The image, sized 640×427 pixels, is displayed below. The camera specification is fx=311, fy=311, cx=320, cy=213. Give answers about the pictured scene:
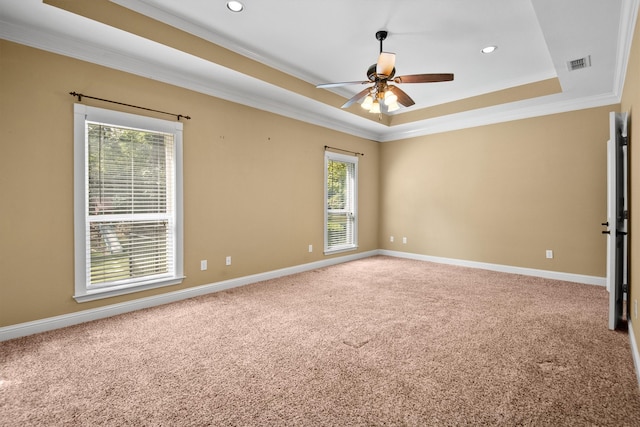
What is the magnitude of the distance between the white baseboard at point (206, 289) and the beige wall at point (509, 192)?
0.35 feet

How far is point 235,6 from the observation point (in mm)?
2848

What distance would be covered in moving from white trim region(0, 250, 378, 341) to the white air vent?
4.38 metres

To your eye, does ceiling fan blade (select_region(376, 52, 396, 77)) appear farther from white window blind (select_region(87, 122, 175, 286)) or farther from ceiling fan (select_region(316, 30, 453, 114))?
white window blind (select_region(87, 122, 175, 286))

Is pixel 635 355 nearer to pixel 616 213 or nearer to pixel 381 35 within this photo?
pixel 616 213

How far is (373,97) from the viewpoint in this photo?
11.2 ft

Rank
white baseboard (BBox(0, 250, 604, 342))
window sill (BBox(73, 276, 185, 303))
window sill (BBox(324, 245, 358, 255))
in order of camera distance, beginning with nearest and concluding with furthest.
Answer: white baseboard (BBox(0, 250, 604, 342)) < window sill (BBox(73, 276, 185, 303)) < window sill (BBox(324, 245, 358, 255))

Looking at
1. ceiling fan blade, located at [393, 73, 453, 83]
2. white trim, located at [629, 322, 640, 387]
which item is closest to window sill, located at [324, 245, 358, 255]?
ceiling fan blade, located at [393, 73, 453, 83]

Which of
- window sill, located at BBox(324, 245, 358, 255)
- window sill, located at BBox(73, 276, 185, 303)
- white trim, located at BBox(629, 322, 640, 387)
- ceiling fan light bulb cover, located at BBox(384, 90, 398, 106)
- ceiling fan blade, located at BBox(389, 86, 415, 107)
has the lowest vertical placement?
white trim, located at BBox(629, 322, 640, 387)

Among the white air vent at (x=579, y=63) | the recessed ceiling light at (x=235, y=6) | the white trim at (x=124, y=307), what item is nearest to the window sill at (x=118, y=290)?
the white trim at (x=124, y=307)

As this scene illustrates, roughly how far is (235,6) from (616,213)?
389 centimetres

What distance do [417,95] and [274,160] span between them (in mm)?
2598

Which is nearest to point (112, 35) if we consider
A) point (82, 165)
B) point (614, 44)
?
point (82, 165)

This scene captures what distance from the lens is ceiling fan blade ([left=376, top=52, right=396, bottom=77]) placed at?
9.32ft

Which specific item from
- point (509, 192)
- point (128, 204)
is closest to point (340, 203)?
point (509, 192)
